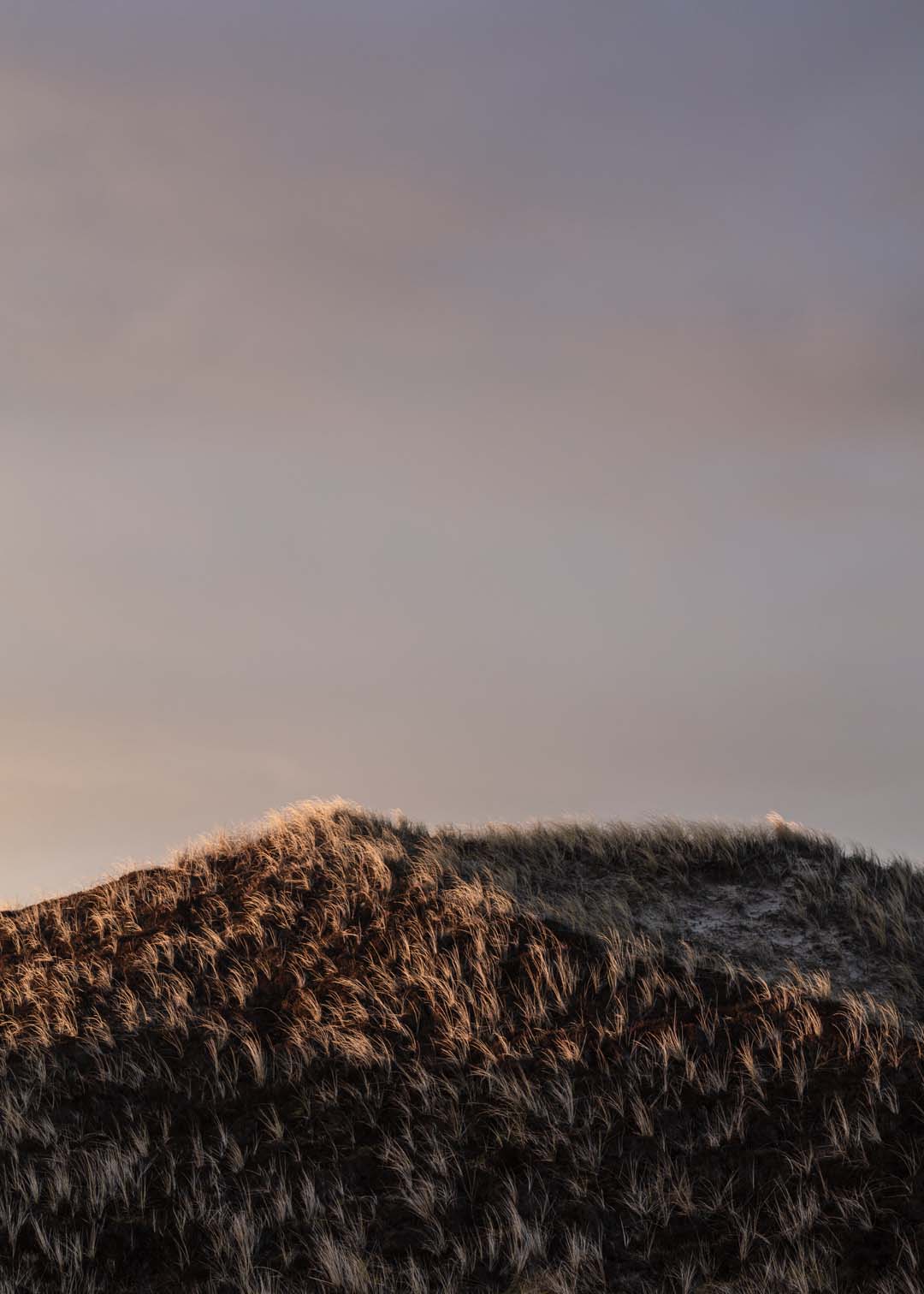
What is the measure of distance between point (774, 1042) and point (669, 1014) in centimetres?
141

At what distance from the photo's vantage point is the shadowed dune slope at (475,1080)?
12375 mm

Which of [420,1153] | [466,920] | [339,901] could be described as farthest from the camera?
[339,901]

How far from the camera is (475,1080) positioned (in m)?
14.7

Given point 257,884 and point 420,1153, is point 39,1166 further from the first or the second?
point 257,884

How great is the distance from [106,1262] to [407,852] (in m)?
9.37

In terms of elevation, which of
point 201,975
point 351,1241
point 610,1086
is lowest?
point 351,1241

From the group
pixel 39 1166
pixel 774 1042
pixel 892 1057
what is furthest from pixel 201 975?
pixel 892 1057

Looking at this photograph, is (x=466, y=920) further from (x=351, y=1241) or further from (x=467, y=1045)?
(x=351, y=1241)

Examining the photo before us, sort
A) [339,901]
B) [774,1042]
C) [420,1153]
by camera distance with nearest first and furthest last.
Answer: [420,1153] → [774,1042] → [339,901]

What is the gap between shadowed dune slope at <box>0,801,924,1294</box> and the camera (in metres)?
12.4

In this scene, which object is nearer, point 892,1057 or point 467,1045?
point 892,1057

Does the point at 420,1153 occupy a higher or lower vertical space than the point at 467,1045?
lower

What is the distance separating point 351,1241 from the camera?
12.5 metres

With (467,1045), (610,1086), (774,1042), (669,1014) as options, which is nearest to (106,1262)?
(467,1045)
